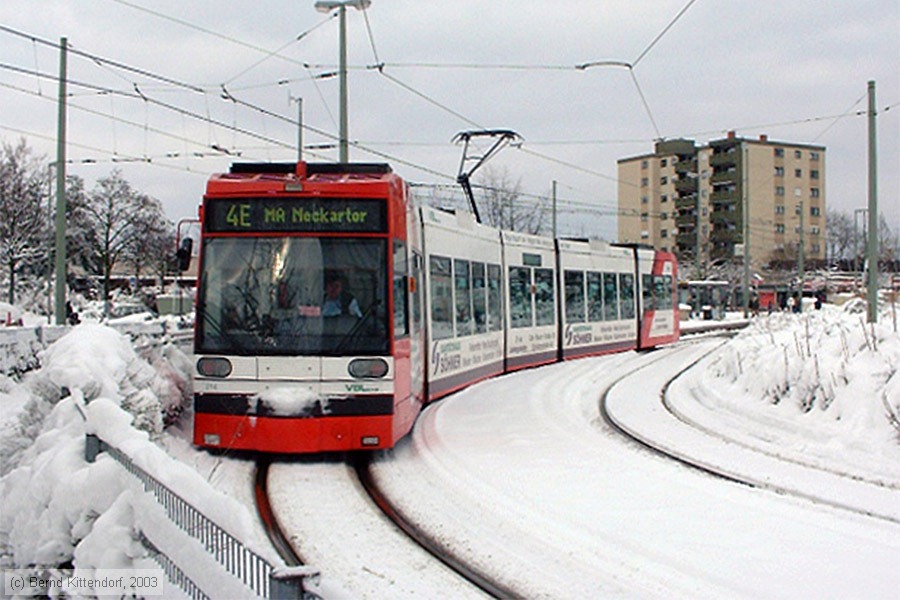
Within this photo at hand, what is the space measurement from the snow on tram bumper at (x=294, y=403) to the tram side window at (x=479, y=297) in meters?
6.34

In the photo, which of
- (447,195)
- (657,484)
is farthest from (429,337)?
(447,195)

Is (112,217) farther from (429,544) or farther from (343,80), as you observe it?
(429,544)

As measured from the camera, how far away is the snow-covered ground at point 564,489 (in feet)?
18.9

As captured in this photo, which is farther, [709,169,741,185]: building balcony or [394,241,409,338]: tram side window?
[709,169,741,185]: building balcony

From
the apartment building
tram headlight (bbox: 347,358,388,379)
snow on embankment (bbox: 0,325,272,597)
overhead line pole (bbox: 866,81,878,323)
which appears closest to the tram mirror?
snow on embankment (bbox: 0,325,272,597)

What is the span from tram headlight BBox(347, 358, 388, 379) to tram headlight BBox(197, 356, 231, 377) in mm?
1254

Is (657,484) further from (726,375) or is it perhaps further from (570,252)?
(570,252)

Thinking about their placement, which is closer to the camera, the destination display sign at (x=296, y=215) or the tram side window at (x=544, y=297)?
the destination display sign at (x=296, y=215)

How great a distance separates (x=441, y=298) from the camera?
13.9m

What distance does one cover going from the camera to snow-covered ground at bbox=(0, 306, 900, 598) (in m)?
5.76

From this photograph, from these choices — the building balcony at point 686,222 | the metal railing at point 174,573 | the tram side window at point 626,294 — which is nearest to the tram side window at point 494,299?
the tram side window at point 626,294

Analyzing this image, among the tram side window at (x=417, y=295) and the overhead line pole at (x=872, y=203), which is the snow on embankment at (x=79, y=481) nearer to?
the tram side window at (x=417, y=295)

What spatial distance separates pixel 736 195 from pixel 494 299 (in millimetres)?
85511

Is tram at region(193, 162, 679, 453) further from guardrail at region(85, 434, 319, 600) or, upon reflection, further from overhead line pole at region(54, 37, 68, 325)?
overhead line pole at region(54, 37, 68, 325)
